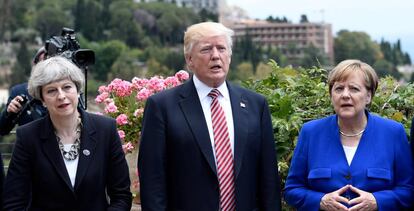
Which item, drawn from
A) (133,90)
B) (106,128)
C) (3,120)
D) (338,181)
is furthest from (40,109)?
(338,181)

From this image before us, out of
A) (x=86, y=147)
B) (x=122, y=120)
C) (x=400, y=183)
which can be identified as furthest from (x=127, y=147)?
(x=400, y=183)

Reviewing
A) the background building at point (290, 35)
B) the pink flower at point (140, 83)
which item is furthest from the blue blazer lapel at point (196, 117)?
the background building at point (290, 35)

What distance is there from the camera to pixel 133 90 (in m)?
5.54

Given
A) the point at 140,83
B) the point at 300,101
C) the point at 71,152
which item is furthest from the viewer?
the point at 140,83

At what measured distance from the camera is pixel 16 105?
5090 millimetres

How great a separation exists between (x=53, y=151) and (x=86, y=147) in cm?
15

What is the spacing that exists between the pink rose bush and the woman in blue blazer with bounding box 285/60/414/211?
1.59 m

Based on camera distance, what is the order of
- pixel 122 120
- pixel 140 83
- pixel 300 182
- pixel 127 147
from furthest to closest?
pixel 140 83 < pixel 122 120 < pixel 127 147 < pixel 300 182

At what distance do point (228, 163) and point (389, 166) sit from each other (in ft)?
2.45

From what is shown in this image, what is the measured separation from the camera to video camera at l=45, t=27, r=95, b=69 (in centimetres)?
494

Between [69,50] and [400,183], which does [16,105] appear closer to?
[69,50]

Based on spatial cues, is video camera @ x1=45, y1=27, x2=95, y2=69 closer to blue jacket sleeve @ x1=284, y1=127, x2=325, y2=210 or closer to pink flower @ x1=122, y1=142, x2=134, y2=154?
pink flower @ x1=122, y1=142, x2=134, y2=154

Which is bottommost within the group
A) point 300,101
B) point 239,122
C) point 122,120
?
point 122,120

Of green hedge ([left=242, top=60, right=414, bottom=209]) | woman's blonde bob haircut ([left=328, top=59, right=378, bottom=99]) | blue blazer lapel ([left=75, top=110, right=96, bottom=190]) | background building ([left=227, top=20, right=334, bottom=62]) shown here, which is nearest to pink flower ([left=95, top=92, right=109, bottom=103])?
green hedge ([left=242, top=60, right=414, bottom=209])
